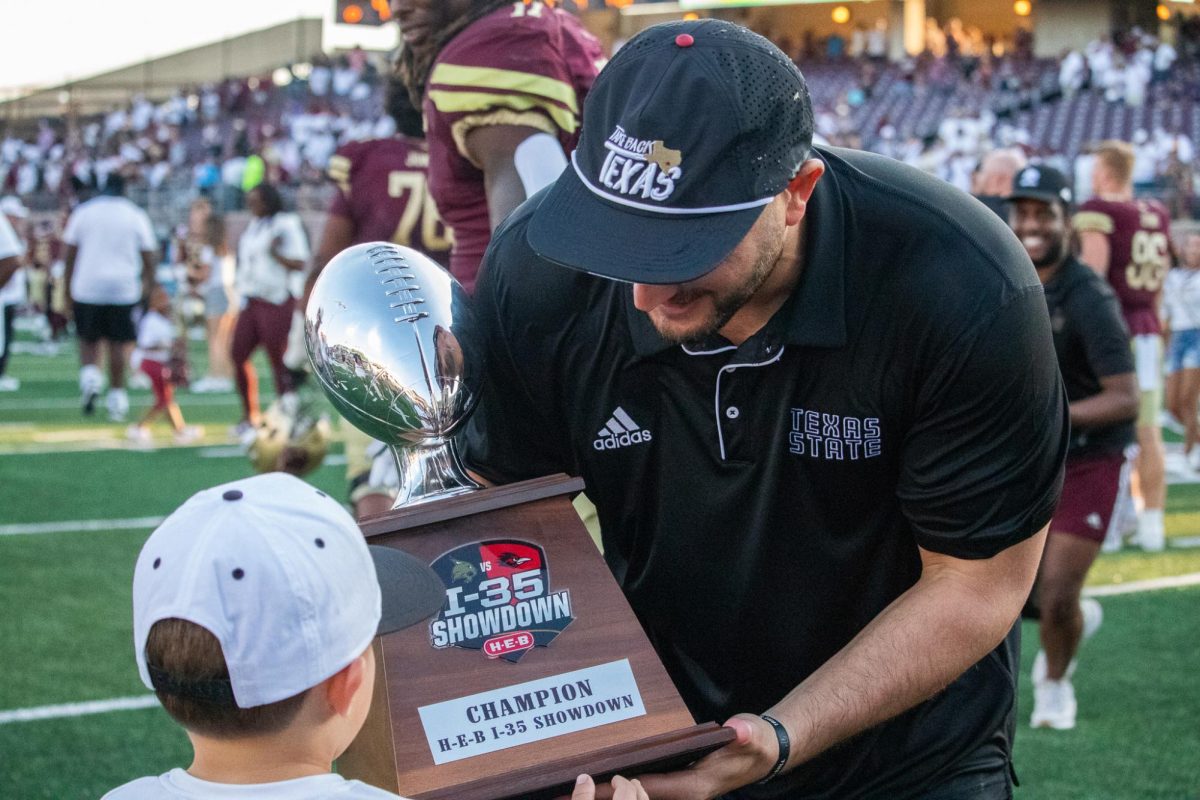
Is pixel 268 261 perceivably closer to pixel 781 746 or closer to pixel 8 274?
pixel 8 274

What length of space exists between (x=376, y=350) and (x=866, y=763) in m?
1.05

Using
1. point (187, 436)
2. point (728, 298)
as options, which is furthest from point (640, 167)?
point (187, 436)

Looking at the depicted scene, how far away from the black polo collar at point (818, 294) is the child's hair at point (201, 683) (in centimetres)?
85

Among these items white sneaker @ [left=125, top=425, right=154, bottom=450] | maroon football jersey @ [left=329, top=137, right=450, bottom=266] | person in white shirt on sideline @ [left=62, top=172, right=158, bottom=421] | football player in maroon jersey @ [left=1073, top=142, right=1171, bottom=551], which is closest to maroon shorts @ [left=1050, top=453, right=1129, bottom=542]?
maroon football jersey @ [left=329, top=137, right=450, bottom=266]

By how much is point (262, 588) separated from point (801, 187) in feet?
3.17

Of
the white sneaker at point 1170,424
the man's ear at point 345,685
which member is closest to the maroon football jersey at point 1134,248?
the white sneaker at point 1170,424

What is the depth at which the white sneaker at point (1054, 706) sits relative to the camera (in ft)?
18.0

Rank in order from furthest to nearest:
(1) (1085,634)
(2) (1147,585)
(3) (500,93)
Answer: (2) (1147,585), (1) (1085,634), (3) (500,93)

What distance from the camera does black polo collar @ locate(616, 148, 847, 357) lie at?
231 centimetres

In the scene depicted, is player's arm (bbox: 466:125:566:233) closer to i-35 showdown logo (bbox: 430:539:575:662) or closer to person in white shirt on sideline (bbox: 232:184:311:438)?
i-35 showdown logo (bbox: 430:539:575:662)

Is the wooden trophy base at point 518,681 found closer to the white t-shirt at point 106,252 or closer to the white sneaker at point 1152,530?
the white sneaker at point 1152,530

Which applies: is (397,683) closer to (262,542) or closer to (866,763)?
(262,542)

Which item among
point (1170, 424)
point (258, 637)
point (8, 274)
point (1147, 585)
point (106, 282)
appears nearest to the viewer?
point (258, 637)

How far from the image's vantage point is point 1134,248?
8602 millimetres
